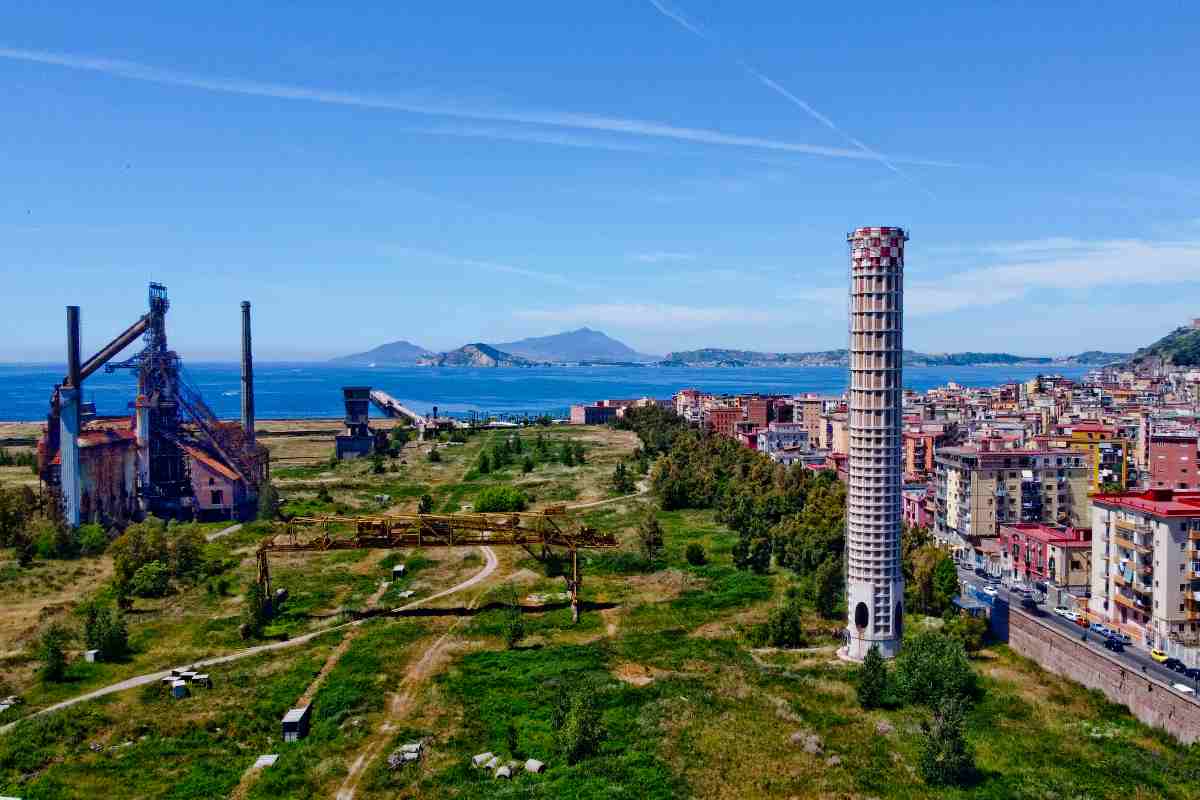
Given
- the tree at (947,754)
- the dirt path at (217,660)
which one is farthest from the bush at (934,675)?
the dirt path at (217,660)

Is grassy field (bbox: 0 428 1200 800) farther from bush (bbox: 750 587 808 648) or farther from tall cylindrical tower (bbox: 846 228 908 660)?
tall cylindrical tower (bbox: 846 228 908 660)

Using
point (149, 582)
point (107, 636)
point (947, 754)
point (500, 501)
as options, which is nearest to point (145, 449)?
point (149, 582)

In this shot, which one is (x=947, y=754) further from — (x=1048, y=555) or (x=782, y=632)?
(x=1048, y=555)

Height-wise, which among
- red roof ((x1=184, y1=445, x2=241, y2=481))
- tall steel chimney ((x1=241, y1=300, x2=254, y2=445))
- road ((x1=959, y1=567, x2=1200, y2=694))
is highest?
tall steel chimney ((x1=241, y1=300, x2=254, y2=445))

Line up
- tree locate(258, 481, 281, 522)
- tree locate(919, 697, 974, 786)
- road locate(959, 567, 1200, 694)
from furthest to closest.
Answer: tree locate(258, 481, 281, 522), road locate(959, 567, 1200, 694), tree locate(919, 697, 974, 786)

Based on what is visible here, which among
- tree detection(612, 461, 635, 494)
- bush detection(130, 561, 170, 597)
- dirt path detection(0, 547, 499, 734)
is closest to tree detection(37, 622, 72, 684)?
dirt path detection(0, 547, 499, 734)

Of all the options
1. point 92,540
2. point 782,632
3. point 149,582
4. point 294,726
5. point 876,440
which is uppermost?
point 876,440
